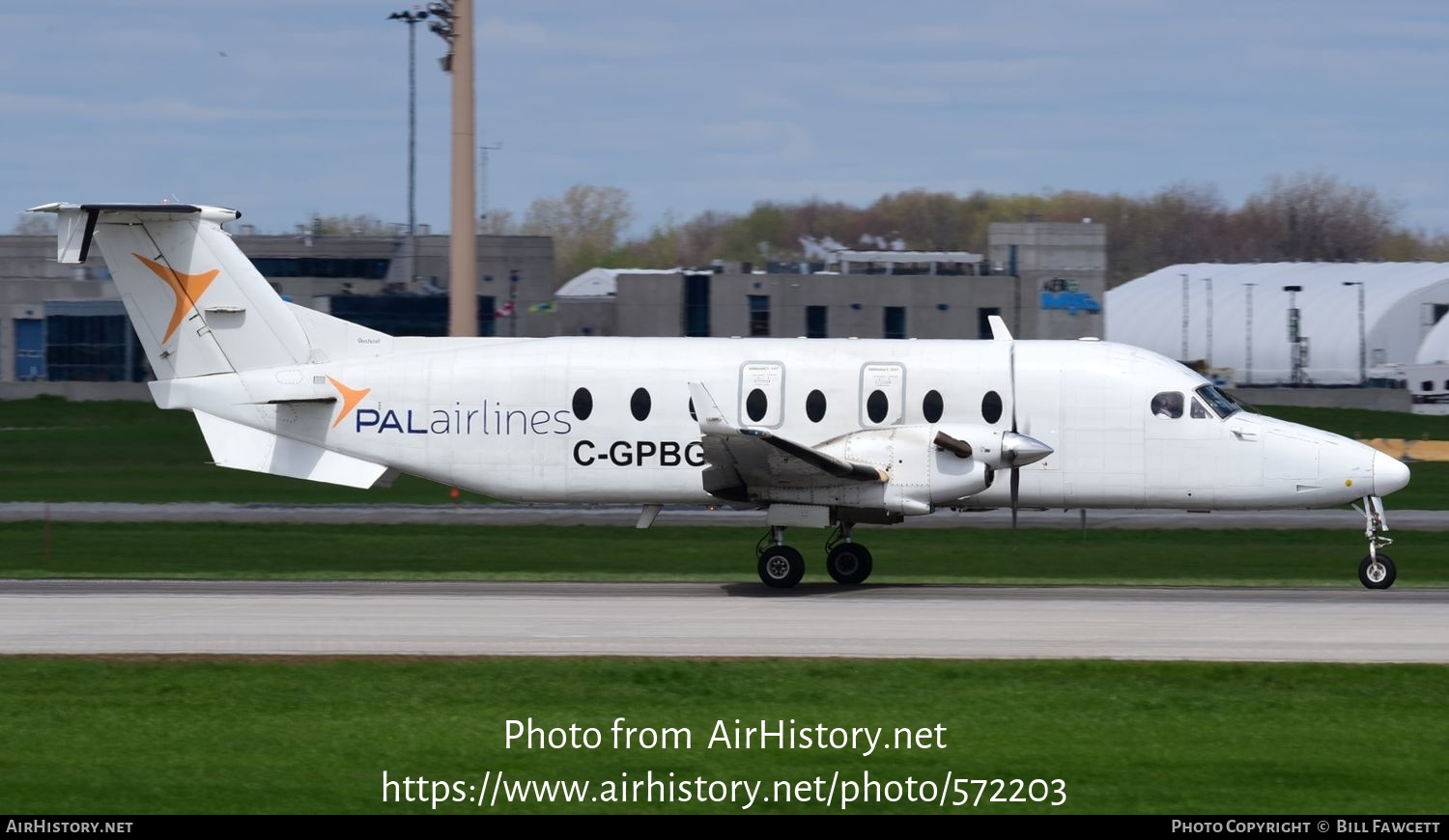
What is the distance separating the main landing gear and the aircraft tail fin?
7.06 metres

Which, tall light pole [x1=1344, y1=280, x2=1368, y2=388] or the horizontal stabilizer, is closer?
the horizontal stabilizer

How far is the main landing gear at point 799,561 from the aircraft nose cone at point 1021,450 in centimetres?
245

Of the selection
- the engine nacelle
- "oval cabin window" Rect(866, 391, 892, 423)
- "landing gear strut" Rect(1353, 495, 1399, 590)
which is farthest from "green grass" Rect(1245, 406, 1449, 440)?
the engine nacelle

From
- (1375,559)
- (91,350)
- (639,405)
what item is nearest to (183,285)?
(639,405)

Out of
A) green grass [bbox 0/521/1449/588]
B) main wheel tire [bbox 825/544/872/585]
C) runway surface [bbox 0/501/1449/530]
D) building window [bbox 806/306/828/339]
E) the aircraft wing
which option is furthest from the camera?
building window [bbox 806/306/828/339]

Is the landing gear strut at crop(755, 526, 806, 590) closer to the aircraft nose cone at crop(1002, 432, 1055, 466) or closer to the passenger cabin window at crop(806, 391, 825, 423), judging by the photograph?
the passenger cabin window at crop(806, 391, 825, 423)

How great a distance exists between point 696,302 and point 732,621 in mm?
53998

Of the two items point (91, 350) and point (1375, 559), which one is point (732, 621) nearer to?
point (1375, 559)

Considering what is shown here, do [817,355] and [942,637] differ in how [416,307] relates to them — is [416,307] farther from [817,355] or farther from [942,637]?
[942,637]

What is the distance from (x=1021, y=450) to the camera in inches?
799

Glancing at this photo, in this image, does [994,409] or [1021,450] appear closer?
[1021,450]

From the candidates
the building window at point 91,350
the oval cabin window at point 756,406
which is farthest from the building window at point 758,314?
the oval cabin window at point 756,406

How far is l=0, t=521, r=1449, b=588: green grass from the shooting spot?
84.3ft

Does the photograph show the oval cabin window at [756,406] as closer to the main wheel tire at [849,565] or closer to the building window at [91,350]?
the main wheel tire at [849,565]
